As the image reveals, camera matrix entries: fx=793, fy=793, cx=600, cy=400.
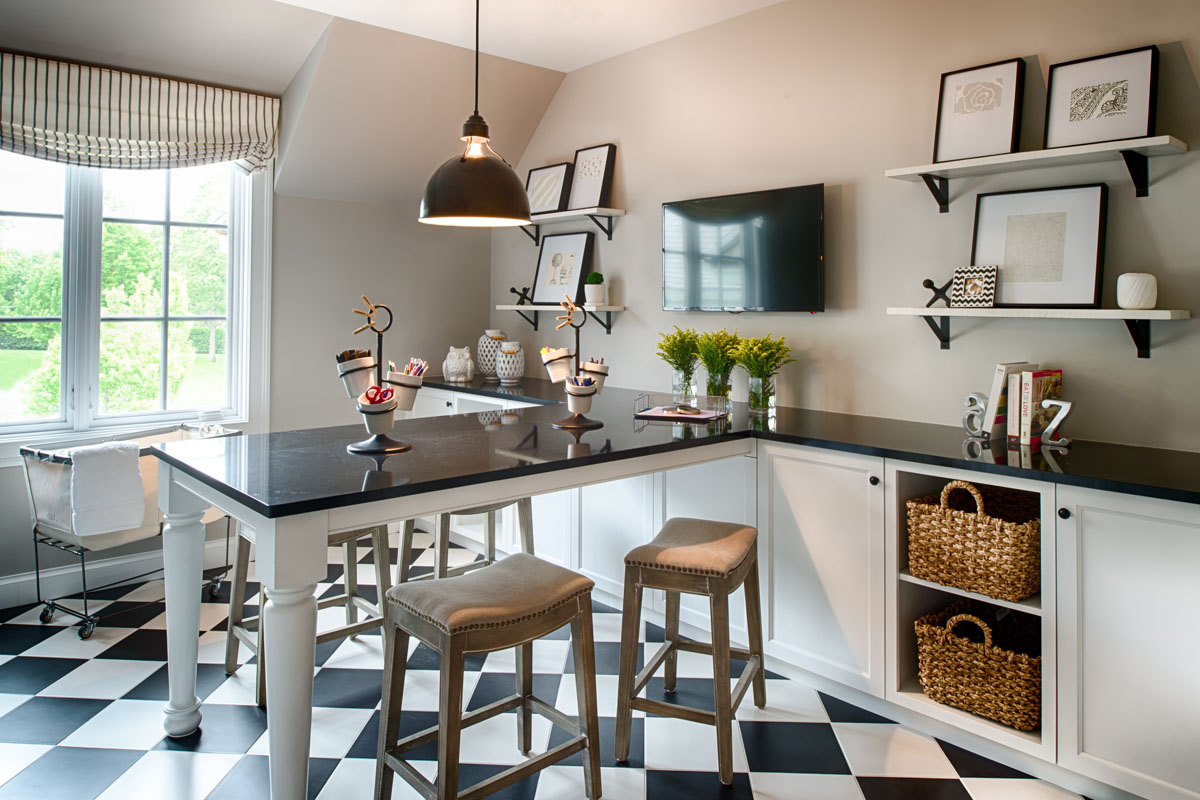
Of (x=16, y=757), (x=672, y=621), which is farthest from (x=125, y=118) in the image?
(x=672, y=621)

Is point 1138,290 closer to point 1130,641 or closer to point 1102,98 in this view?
point 1102,98

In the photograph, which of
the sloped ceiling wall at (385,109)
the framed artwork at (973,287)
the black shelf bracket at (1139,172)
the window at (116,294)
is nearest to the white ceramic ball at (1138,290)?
the black shelf bracket at (1139,172)

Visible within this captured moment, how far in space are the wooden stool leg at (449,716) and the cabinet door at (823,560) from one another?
4.50 feet

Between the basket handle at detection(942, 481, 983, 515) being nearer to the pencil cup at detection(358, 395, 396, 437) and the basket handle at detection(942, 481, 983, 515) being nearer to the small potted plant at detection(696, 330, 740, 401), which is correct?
the small potted plant at detection(696, 330, 740, 401)

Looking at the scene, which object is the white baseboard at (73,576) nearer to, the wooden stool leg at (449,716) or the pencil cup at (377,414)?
the pencil cup at (377,414)

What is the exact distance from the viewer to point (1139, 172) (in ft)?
7.80

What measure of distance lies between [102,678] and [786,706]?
7.88 feet

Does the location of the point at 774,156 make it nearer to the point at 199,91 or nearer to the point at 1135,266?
the point at 1135,266

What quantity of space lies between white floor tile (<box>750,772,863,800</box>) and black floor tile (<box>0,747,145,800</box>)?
1.82 metres

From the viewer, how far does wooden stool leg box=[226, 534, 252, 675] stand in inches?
106

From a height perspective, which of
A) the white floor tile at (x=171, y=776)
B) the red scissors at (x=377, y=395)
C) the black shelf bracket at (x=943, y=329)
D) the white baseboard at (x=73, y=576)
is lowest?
the white floor tile at (x=171, y=776)

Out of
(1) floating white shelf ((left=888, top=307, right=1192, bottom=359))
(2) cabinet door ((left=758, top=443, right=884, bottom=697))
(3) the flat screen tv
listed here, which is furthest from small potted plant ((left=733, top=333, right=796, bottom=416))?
(1) floating white shelf ((left=888, top=307, right=1192, bottom=359))

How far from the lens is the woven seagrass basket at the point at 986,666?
224cm

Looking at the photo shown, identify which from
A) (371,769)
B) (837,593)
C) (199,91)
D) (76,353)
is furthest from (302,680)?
(199,91)
